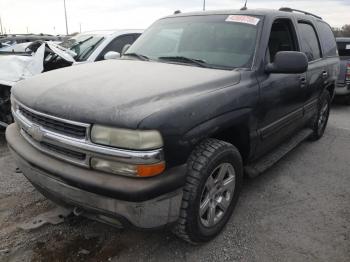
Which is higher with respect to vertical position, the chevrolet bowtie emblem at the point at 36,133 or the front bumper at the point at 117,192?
the chevrolet bowtie emblem at the point at 36,133

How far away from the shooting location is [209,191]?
2697mm

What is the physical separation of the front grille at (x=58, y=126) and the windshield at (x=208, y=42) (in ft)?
4.58

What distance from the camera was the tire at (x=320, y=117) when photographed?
204 inches

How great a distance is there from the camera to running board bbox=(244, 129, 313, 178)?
3.34 m

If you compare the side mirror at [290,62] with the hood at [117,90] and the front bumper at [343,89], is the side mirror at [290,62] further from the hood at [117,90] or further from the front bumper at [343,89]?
the front bumper at [343,89]

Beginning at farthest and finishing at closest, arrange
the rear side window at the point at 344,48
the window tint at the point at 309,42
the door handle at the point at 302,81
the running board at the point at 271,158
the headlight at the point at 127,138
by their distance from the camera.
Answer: the rear side window at the point at 344,48 < the window tint at the point at 309,42 < the door handle at the point at 302,81 < the running board at the point at 271,158 < the headlight at the point at 127,138

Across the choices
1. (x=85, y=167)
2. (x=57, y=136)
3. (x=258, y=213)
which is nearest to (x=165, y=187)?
(x=85, y=167)

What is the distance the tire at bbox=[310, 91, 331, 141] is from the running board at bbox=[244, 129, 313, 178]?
62 centimetres

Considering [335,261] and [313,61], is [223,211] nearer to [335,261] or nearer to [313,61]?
[335,261]

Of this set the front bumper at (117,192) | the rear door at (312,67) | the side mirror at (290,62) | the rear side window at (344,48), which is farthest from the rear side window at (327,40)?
the front bumper at (117,192)

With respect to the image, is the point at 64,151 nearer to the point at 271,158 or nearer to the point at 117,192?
the point at 117,192

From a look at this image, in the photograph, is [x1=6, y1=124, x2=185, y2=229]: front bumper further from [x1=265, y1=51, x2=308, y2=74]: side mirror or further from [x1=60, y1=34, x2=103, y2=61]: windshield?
[x1=60, y1=34, x2=103, y2=61]: windshield

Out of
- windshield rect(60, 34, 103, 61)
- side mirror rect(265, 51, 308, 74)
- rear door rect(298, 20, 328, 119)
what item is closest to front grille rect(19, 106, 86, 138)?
side mirror rect(265, 51, 308, 74)

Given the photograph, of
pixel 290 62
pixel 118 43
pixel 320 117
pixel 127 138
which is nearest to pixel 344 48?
pixel 320 117
